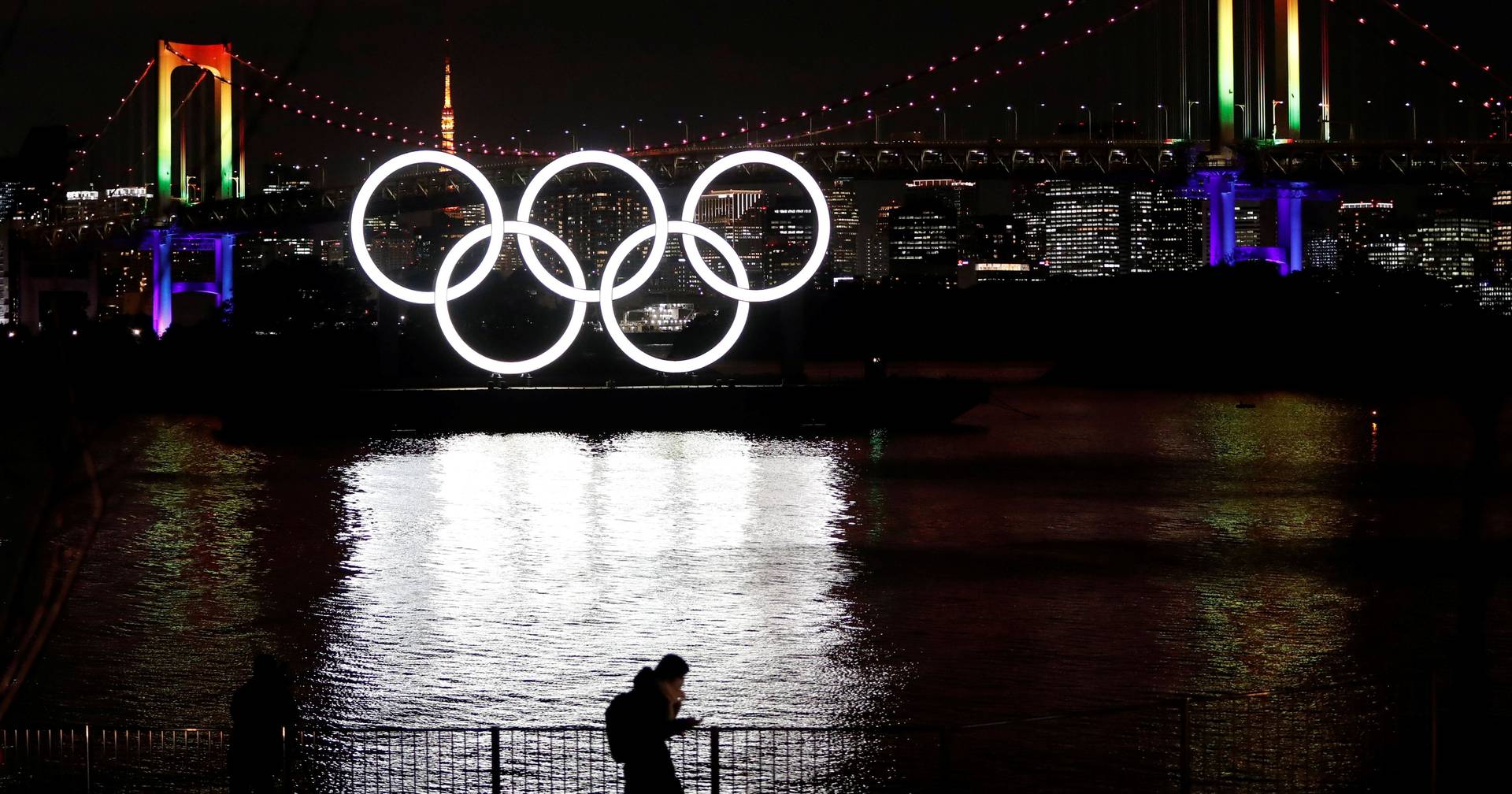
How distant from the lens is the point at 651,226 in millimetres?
34531

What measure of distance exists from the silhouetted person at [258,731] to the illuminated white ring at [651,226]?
→ 27.1 meters

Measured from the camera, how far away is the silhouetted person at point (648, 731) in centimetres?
568

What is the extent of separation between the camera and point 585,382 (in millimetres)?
37906

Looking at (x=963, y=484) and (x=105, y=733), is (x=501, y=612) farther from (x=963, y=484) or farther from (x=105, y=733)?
Result: (x=963, y=484)

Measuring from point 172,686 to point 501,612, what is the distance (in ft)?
10.3

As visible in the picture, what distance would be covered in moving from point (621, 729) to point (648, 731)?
0.10m

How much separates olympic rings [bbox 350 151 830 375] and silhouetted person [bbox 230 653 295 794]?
2686 cm

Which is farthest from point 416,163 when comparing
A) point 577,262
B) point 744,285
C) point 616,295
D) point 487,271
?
point 744,285

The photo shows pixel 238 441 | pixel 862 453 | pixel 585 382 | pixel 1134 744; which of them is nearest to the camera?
pixel 1134 744

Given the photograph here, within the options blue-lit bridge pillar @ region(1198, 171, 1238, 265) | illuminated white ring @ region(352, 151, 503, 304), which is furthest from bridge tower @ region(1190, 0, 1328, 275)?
illuminated white ring @ region(352, 151, 503, 304)

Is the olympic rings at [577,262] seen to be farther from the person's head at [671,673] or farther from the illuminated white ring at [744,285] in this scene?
the person's head at [671,673]

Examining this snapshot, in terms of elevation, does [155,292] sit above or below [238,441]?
above

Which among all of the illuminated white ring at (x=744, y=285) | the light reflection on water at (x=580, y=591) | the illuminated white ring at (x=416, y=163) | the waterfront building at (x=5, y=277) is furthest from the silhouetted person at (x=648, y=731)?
the waterfront building at (x=5, y=277)

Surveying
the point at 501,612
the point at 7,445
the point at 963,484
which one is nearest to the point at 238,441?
the point at 7,445
